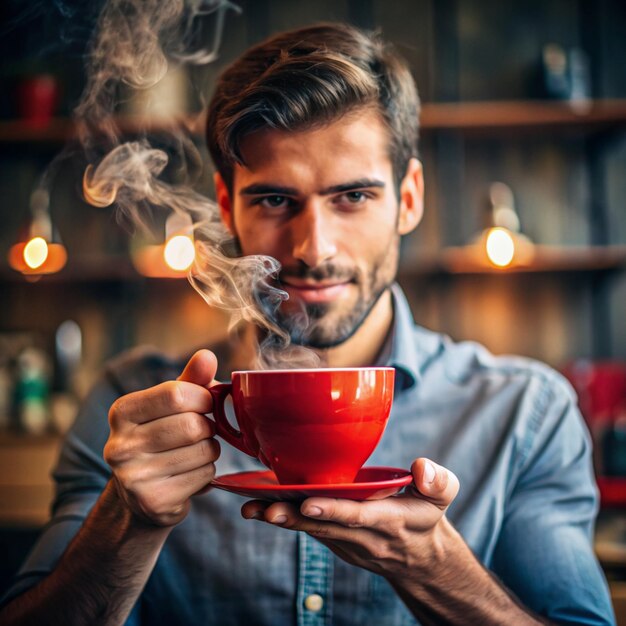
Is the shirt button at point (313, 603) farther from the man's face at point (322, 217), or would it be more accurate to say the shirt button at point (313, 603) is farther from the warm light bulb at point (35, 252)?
the warm light bulb at point (35, 252)

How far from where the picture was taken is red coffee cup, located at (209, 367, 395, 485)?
753 millimetres

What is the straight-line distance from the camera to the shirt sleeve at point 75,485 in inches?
44.3

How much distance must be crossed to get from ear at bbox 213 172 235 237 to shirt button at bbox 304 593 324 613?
→ 61 centimetres

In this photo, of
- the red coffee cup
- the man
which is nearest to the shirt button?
the man

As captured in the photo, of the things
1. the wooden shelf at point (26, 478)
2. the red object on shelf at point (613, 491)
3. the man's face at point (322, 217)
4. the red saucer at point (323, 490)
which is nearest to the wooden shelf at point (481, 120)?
the wooden shelf at point (26, 478)

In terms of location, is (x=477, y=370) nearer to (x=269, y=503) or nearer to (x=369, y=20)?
(x=269, y=503)

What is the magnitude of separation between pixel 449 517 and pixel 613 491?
4.94 feet

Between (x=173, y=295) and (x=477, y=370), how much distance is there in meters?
2.21

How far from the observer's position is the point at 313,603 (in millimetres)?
1127

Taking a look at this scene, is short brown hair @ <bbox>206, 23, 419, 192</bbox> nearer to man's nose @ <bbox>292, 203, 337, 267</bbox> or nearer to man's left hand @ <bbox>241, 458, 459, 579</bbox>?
man's nose @ <bbox>292, 203, 337, 267</bbox>

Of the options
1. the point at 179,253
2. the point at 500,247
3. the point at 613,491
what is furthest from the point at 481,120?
the point at 613,491

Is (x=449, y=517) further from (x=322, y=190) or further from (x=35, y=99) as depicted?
(x=35, y=99)

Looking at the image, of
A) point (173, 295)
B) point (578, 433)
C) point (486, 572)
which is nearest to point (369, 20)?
point (173, 295)

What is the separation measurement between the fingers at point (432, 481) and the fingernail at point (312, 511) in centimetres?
10
